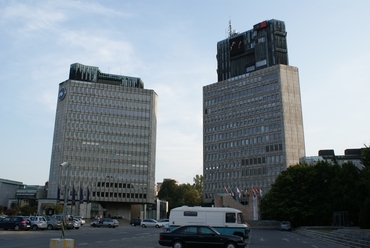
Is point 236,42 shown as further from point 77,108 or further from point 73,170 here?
point 73,170

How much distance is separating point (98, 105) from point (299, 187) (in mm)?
83897

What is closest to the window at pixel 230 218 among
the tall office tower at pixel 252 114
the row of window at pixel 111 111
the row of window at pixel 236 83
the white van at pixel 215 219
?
the white van at pixel 215 219

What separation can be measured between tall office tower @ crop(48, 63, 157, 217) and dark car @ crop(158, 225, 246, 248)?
102 metres

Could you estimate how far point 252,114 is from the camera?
12875 centimetres

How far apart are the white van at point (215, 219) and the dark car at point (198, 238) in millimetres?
8404

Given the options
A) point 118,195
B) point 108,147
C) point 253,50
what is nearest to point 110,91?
point 108,147

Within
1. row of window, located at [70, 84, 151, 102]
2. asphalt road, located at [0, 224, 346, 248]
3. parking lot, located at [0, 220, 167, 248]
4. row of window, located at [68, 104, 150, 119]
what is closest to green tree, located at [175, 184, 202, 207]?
row of window, located at [68, 104, 150, 119]

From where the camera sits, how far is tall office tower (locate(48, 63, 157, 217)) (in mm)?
121625

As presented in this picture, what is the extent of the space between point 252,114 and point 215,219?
10185cm

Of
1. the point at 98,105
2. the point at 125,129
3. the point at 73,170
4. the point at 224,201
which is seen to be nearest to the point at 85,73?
the point at 98,105

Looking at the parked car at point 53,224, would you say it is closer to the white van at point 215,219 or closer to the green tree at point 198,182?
the white van at point 215,219

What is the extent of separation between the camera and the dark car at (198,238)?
20.8 m

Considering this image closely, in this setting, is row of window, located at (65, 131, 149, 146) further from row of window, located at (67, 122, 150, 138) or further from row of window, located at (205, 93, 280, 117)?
row of window, located at (205, 93, 280, 117)

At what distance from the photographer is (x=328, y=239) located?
33.4 m
